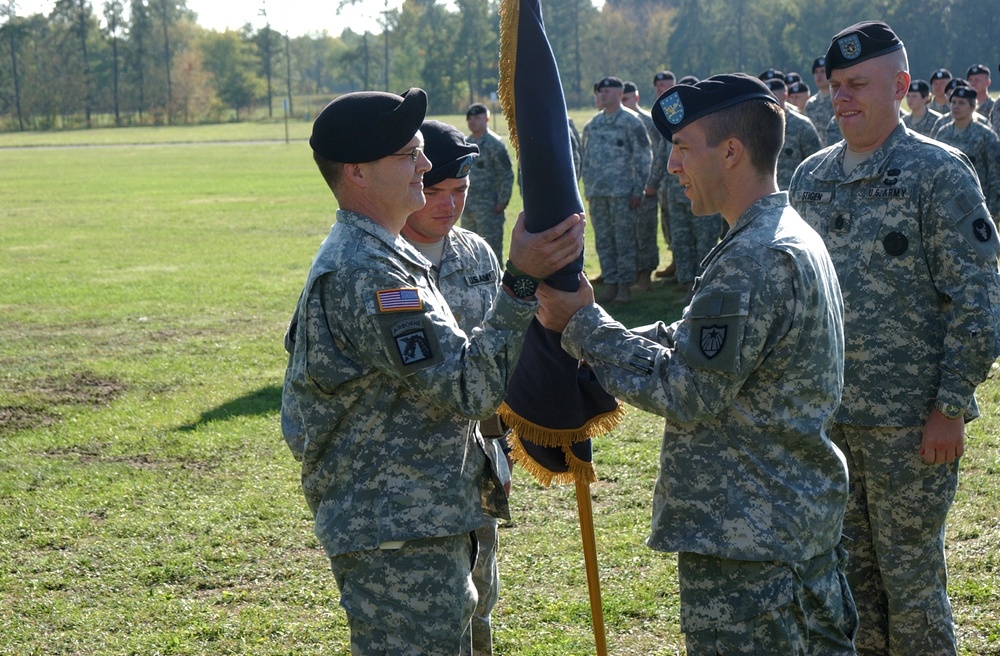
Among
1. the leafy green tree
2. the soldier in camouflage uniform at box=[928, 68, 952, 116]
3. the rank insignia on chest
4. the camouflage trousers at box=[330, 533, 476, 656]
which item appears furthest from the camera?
the leafy green tree

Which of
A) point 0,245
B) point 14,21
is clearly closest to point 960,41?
point 0,245

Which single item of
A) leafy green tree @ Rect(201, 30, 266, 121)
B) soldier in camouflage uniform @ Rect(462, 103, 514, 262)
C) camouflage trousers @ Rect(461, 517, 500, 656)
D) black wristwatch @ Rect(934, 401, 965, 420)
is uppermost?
leafy green tree @ Rect(201, 30, 266, 121)

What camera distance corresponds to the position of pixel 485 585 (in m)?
4.19

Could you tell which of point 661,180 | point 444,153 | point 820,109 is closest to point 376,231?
point 444,153

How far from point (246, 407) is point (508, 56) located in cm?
620

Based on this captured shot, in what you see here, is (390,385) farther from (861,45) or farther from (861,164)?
(861,45)

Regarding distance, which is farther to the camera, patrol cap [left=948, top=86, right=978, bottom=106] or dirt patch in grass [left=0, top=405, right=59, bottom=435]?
patrol cap [left=948, top=86, right=978, bottom=106]

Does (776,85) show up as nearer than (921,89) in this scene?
Yes

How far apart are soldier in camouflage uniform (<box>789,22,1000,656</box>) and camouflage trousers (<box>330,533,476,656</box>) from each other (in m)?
1.87

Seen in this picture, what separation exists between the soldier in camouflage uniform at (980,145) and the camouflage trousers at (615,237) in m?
4.01

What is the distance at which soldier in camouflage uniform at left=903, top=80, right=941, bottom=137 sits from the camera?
15008 millimetres

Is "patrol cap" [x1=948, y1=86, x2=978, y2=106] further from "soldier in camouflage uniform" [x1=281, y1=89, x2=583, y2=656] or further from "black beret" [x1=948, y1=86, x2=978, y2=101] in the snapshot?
"soldier in camouflage uniform" [x1=281, y1=89, x2=583, y2=656]

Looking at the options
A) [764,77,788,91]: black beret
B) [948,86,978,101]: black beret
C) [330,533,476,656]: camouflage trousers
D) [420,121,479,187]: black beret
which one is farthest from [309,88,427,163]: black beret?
[948,86,978,101]: black beret

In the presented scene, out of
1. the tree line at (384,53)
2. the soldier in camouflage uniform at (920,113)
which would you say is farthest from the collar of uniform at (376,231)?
the tree line at (384,53)
